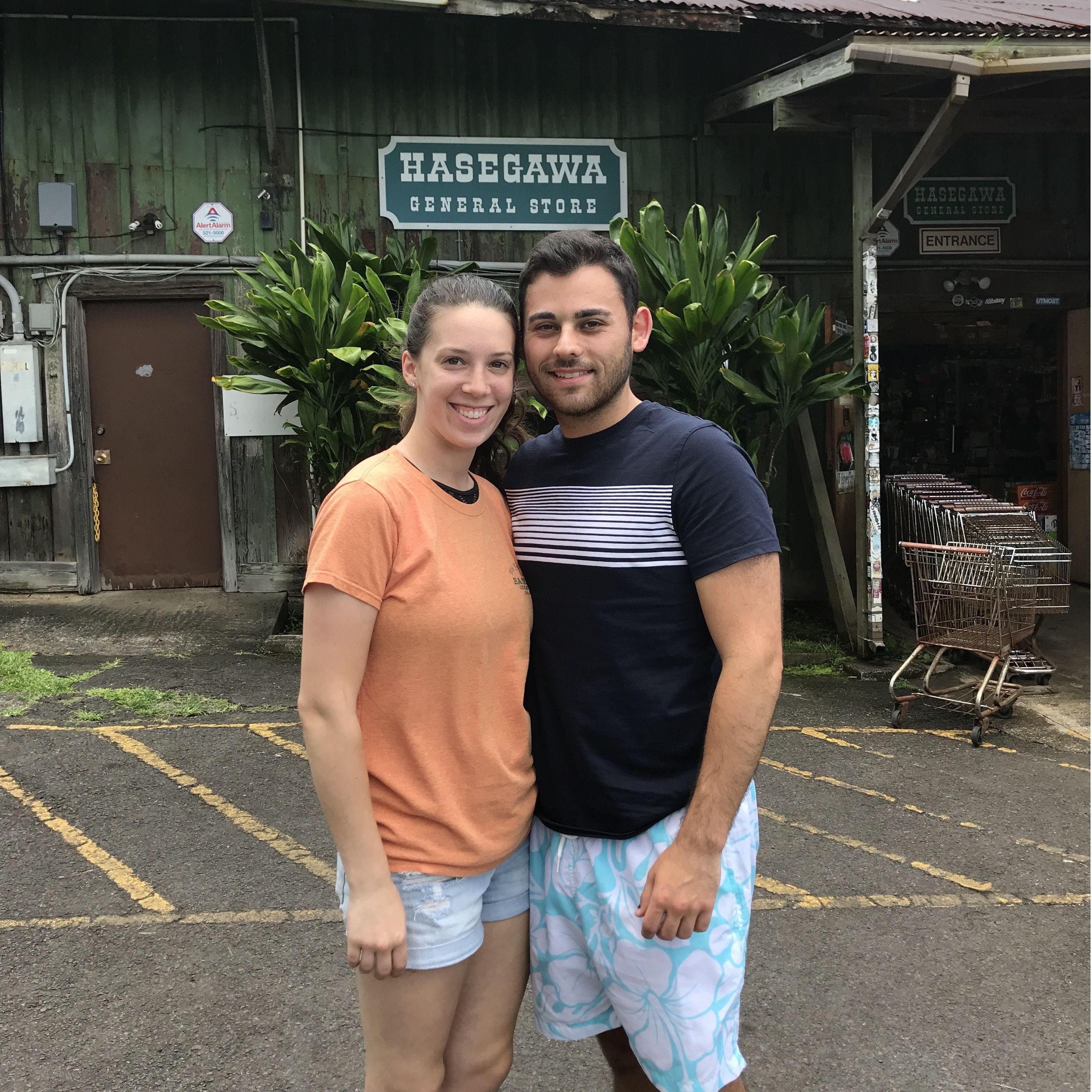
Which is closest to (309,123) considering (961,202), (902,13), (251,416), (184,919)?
(251,416)

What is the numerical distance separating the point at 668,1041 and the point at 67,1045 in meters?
1.92

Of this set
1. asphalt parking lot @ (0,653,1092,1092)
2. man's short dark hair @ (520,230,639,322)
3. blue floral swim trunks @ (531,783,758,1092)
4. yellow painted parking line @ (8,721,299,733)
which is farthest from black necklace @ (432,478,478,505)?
yellow painted parking line @ (8,721,299,733)

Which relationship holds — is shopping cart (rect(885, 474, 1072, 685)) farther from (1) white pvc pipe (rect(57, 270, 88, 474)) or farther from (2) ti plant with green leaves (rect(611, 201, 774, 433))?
(1) white pvc pipe (rect(57, 270, 88, 474))

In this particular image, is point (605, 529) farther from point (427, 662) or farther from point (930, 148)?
point (930, 148)

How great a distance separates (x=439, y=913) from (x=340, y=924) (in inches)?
78.0

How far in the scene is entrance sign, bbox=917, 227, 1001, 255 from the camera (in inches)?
381

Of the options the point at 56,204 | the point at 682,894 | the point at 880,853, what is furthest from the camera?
the point at 56,204

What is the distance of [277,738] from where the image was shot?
18.9ft

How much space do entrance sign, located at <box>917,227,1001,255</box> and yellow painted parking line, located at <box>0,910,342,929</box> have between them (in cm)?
822

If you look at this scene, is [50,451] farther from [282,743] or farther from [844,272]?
[844,272]

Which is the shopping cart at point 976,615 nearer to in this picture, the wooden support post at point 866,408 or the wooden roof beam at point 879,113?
the wooden support post at point 866,408

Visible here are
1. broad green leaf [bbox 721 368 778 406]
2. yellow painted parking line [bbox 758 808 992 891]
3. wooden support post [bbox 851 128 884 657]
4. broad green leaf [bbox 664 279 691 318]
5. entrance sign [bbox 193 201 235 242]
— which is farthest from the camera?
entrance sign [bbox 193 201 235 242]

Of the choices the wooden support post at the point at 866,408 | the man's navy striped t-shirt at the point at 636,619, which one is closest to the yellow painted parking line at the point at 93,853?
the man's navy striped t-shirt at the point at 636,619

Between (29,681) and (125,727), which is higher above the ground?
(29,681)
